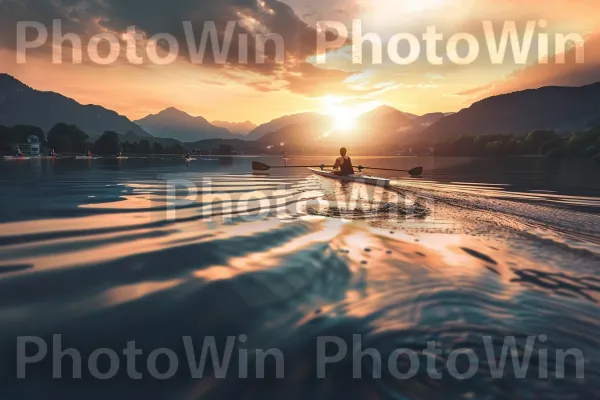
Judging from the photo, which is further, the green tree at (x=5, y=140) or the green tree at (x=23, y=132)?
the green tree at (x=23, y=132)

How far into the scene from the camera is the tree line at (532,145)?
364 ft

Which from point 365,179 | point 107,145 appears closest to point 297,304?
point 365,179

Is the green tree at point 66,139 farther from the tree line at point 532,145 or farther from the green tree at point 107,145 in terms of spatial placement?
the tree line at point 532,145

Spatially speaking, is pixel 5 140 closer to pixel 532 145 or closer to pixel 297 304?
pixel 297 304

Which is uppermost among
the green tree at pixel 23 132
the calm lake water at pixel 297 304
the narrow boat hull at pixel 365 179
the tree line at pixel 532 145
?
the green tree at pixel 23 132

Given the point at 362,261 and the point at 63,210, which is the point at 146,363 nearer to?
the point at 362,261

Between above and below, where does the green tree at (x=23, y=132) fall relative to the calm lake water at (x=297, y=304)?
above

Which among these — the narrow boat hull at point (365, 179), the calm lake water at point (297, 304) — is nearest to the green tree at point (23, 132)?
the narrow boat hull at point (365, 179)

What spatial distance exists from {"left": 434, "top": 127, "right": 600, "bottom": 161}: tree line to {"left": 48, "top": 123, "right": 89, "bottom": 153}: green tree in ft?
628

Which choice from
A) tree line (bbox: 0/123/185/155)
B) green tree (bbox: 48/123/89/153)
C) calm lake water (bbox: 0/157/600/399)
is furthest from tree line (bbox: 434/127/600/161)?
green tree (bbox: 48/123/89/153)

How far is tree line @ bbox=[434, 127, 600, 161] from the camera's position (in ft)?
364

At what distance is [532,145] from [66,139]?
212m

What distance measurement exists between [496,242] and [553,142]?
147 m

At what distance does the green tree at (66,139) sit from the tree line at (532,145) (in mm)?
191488
